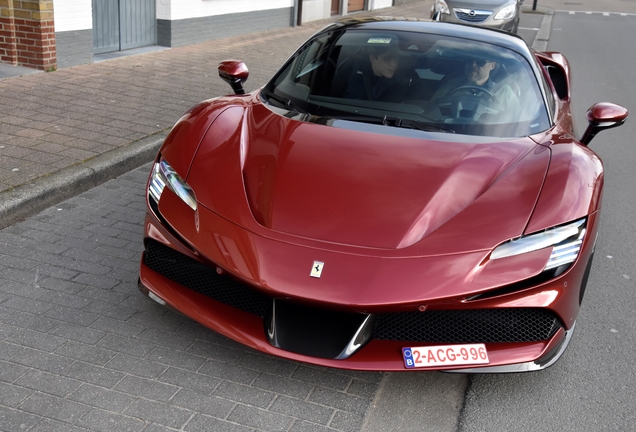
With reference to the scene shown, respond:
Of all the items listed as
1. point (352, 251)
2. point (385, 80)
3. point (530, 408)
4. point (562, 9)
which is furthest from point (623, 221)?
point (562, 9)

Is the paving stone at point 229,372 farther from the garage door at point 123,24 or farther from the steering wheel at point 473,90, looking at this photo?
the garage door at point 123,24

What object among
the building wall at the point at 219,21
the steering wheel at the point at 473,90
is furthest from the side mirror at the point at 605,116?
the building wall at the point at 219,21

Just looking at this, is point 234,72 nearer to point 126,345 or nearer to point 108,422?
point 126,345

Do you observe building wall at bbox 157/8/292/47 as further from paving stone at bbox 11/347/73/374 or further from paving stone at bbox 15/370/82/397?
paving stone at bbox 15/370/82/397

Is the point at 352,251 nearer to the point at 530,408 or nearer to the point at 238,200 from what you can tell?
the point at 238,200

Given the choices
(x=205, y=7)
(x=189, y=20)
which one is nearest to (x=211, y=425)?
(x=189, y=20)

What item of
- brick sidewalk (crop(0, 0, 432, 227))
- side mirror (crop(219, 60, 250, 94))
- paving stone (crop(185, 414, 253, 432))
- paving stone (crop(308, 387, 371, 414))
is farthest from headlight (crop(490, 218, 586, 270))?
brick sidewalk (crop(0, 0, 432, 227))

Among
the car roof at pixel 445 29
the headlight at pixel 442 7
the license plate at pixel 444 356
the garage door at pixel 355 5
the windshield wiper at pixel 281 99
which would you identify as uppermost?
the car roof at pixel 445 29

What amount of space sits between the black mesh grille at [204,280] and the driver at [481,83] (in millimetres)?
1684

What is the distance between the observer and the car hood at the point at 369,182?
286 cm

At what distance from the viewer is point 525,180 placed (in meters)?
3.16

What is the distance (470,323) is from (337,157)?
101 cm

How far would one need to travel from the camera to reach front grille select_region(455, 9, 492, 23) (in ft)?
43.1

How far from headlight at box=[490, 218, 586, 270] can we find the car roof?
175cm
